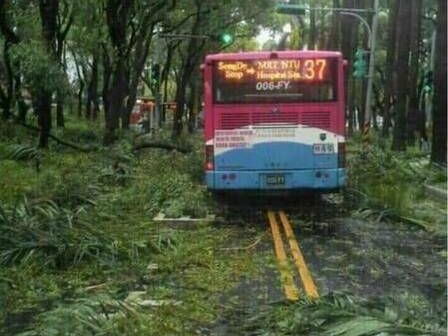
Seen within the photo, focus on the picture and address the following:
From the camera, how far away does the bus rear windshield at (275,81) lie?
16.1 meters

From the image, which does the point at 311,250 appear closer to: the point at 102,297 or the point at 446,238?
the point at 446,238

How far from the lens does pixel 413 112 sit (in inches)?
1362

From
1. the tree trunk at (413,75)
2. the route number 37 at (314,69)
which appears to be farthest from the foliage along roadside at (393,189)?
the tree trunk at (413,75)

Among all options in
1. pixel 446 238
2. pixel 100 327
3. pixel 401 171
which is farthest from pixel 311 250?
pixel 401 171

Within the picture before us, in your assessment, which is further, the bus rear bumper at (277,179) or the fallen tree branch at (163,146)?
the fallen tree branch at (163,146)

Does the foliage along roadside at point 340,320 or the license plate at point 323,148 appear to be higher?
the license plate at point 323,148

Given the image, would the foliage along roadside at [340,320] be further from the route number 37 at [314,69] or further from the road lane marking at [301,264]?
the route number 37 at [314,69]

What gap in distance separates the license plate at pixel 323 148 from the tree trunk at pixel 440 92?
23.9ft

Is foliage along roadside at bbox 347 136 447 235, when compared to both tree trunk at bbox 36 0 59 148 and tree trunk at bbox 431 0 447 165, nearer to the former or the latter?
tree trunk at bbox 431 0 447 165

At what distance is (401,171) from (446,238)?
9.31 meters

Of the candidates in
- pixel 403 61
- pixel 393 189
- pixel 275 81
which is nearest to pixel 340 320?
pixel 275 81

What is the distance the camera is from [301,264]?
1099 centimetres

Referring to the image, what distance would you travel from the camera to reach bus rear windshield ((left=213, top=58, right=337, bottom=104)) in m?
16.1

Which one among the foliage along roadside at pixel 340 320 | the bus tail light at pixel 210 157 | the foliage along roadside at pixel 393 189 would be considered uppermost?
the bus tail light at pixel 210 157
